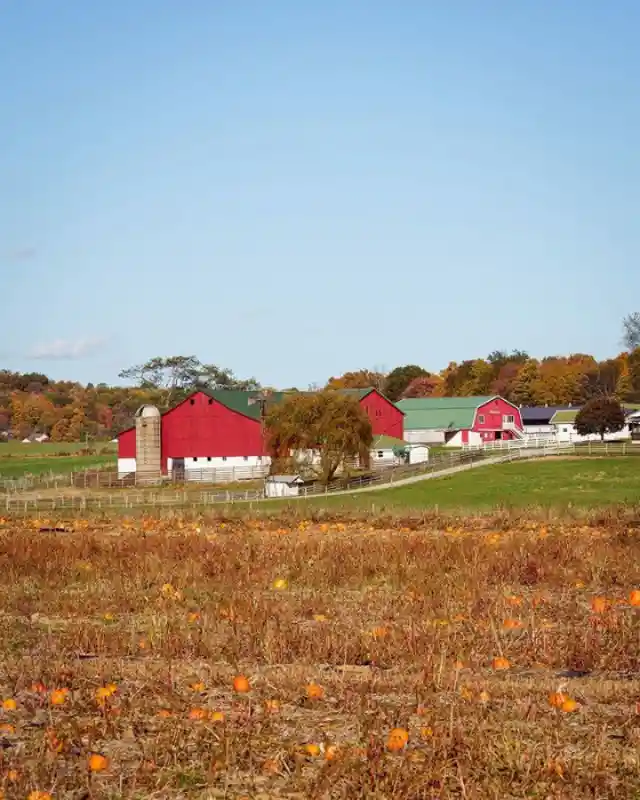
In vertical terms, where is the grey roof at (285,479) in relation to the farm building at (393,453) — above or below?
below

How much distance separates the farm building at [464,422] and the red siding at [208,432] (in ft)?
108

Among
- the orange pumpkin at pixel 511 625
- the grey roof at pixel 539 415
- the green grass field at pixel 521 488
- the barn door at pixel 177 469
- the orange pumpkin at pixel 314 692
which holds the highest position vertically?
the grey roof at pixel 539 415

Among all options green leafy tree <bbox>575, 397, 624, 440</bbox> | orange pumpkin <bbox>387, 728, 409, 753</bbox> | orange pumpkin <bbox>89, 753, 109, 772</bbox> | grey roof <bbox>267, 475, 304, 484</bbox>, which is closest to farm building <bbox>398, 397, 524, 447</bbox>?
green leafy tree <bbox>575, 397, 624, 440</bbox>

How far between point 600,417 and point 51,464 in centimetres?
5403

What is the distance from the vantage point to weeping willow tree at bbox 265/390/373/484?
65.2m

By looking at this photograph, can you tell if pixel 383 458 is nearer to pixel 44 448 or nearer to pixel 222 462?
pixel 222 462

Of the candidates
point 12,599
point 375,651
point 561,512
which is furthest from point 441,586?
point 561,512

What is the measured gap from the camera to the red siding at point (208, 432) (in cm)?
7994

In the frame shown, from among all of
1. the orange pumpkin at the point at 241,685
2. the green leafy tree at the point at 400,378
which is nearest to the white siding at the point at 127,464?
the orange pumpkin at the point at 241,685

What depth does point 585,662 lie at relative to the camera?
9.28 meters

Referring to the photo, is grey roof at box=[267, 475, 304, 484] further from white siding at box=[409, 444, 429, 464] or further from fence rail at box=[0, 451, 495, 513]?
white siding at box=[409, 444, 429, 464]

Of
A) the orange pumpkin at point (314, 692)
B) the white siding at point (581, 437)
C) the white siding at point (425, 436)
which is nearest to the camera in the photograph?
the orange pumpkin at point (314, 692)

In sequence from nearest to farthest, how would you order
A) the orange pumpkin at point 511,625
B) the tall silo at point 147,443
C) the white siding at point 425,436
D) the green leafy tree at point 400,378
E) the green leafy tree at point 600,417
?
the orange pumpkin at point 511,625 < the tall silo at point 147,443 < the green leafy tree at point 600,417 < the white siding at point 425,436 < the green leafy tree at point 400,378

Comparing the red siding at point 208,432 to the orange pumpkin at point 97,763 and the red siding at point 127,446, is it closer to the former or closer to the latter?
the red siding at point 127,446
